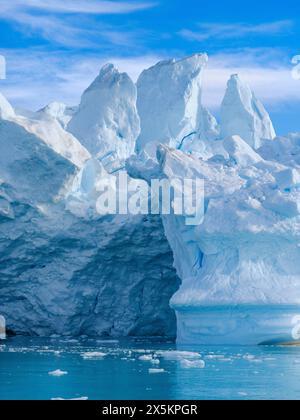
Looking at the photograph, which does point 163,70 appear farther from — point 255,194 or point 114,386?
point 114,386

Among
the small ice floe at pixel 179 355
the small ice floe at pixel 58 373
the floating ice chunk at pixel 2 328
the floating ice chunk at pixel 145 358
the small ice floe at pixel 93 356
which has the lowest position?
the floating ice chunk at pixel 2 328

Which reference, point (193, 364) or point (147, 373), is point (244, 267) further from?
point (147, 373)

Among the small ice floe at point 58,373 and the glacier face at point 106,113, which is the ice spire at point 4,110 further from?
the small ice floe at point 58,373

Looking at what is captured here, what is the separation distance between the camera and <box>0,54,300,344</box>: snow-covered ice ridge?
53.5 feet

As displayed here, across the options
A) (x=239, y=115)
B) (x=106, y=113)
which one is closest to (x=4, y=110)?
(x=106, y=113)

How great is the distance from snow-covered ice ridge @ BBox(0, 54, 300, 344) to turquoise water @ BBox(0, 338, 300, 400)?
93cm

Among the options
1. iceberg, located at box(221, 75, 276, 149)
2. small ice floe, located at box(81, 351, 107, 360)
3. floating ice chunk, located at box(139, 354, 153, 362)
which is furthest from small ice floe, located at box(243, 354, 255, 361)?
iceberg, located at box(221, 75, 276, 149)

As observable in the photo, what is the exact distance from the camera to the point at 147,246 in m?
20.5

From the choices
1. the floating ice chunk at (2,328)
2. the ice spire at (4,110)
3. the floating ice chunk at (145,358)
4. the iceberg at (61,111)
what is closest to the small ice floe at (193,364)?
the floating ice chunk at (145,358)

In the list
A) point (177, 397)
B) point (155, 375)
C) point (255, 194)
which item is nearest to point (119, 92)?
point (255, 194)

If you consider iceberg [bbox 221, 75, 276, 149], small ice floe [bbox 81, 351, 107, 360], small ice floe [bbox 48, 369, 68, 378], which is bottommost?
small ice floe [bbox 81, 351, 107, 360]

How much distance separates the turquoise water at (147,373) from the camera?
9.84m

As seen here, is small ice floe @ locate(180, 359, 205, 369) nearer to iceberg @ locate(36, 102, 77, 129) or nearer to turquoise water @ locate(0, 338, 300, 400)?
turquoise water @ locate(0, 338, 300, 400)

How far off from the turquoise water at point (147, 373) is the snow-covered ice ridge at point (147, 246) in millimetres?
932
